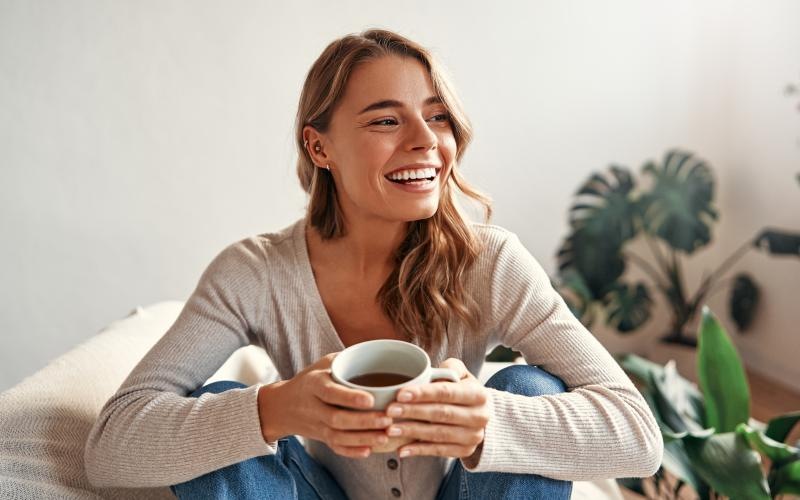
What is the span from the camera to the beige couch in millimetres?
1106

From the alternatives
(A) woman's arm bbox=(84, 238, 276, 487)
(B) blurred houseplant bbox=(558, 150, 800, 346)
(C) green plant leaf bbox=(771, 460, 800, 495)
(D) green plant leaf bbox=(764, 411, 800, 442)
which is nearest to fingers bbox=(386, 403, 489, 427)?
(A) woman's arm bbox=(84, 238, 276, 487)

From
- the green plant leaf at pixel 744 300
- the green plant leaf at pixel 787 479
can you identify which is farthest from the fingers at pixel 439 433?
the green plant leaf at pixel 744 300

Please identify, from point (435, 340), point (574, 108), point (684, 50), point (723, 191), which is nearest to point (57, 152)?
point (435, 340)

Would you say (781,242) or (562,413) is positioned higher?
(562,413)

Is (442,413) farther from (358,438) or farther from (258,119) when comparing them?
(258,119)

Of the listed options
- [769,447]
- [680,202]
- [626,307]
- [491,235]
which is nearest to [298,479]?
[491,235]

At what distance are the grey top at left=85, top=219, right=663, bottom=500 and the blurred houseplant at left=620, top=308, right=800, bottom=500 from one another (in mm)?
368

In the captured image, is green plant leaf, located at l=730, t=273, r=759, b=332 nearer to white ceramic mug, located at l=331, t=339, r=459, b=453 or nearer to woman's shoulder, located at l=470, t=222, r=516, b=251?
woman's shoulder, located at l=470, t=222, r=516, b=251

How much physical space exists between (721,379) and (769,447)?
0.25 m

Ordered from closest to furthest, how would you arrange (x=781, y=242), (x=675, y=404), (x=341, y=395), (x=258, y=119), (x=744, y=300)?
(x=341, y=395)
(x=675, y=404)
(x=258, y=119)
(x=781, y=242)
(x=744, y=300)

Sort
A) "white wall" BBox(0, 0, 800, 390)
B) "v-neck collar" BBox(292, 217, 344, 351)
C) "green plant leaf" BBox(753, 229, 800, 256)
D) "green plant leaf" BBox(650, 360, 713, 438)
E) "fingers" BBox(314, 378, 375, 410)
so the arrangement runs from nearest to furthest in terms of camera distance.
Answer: "fingers" BBox(314, 378, 375, 410) → "v-neck collar" BBox(292, 217, 344, 351) → "green plant leaf" BBox(650, 360, 713, 438) → "white wall" BBox(0, 0, 800, 390) → "green plant leaf" BBox(753, 229, 800, 256)

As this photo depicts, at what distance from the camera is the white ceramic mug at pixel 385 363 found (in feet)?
2.87

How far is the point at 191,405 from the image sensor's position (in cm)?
106

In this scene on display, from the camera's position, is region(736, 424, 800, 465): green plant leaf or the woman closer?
the woman
